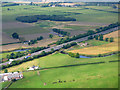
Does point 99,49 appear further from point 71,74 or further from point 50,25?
point 50,25

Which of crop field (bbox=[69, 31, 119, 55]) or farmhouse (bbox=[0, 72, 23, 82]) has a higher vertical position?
crop field (bbox=[69, 31, 119, 55])

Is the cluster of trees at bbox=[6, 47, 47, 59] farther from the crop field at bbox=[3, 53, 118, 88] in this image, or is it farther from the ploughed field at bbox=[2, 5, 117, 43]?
the ploughed field at bbox=[2, 5, 117, 43]

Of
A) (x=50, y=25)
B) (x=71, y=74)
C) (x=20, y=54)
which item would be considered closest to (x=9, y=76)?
(x=71, y=74)

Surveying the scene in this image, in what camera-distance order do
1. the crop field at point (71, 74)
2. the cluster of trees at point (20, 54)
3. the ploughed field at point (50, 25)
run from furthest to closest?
the ploughed field at point (50, 25), the cluster of trees at point (20, 54), the crop field at point (71, 74)

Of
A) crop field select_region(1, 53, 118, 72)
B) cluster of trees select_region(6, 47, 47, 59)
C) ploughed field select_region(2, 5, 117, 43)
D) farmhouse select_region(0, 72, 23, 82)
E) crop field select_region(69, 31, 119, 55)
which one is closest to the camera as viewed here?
farmhouse select_region(0, 72, 23, 82)

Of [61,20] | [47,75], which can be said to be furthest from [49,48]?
[61,20]

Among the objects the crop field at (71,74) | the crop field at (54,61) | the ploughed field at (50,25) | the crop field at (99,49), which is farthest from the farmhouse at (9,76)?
the ploughed field at (50,25)

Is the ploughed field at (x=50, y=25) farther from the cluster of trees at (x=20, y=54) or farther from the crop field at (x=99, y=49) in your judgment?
the crop field at (x=99, y=49)

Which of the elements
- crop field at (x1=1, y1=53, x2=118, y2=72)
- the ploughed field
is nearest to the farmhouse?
crop field at (x1=1, y1=53, x2=118, y2=72)

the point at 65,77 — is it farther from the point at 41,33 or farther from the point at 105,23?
the point at 105,23
